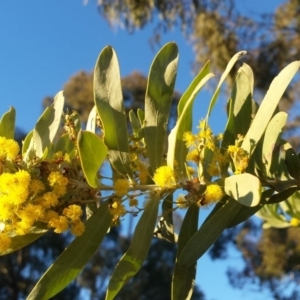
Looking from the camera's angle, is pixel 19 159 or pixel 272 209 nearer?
pixel 19 159

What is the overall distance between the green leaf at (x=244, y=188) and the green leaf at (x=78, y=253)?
0.18 m

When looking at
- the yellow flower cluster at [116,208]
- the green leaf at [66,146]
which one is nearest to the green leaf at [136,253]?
the yellow flower cluster at [116,208]

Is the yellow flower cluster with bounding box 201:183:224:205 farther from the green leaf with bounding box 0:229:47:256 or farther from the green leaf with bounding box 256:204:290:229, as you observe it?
the green leaf with bounding box 256:204:290:229

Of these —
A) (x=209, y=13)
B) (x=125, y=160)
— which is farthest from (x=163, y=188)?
(x=209, y=13)

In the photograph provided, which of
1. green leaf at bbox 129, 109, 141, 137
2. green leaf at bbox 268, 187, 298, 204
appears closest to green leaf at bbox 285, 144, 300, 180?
green leaf at bbox 268, 187, 298, 204

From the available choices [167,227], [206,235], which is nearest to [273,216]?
[167,227]

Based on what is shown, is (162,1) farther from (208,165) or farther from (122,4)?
(208,165)

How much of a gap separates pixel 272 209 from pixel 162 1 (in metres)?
8.75

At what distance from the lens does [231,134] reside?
0.83 meters

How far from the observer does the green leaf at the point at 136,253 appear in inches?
29.4

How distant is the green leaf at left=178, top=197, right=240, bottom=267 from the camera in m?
0.74

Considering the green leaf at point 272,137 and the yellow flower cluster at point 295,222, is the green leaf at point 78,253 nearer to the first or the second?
the green leaf at point 272,137

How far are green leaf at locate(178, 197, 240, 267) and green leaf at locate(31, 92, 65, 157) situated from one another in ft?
0.86

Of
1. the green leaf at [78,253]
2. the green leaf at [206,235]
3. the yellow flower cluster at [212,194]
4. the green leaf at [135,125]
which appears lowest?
the green leaf at [78,253]
